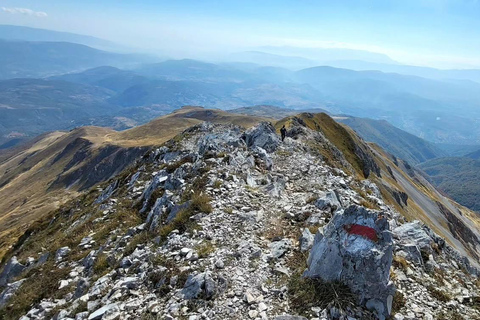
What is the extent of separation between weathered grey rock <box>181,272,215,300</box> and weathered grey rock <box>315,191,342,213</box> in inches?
337

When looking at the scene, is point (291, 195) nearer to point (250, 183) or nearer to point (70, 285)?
point (250, 183)

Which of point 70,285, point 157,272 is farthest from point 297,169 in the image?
point 70,285

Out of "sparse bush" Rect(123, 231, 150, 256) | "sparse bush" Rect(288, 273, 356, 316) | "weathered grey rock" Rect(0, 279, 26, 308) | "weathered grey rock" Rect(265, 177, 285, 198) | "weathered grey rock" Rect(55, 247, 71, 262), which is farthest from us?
"weathered grey rock" Rect(265, 177, 285, 198)

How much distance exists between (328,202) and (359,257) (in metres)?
6.88

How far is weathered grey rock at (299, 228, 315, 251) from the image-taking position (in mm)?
13141

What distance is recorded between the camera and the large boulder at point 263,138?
114 ft

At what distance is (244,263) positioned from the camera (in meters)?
12.3

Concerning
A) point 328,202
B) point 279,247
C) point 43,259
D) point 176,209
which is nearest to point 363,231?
point 279,247

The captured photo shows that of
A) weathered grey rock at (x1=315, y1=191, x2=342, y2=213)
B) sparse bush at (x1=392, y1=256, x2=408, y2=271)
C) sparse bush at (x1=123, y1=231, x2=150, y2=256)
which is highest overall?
weathered grey rock at (x1=315, y1=191, x2=342, y2=213)

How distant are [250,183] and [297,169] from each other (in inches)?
261

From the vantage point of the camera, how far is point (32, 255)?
78.4 ft

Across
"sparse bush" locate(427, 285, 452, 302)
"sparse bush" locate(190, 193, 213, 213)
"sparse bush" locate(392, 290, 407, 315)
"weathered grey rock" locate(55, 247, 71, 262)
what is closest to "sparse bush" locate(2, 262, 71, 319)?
"weathered grey rock" locate(55, 247, 71, 262)

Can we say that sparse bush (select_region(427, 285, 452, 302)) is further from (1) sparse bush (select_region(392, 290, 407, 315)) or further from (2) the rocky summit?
(1) sparse bush (select_region(392, 290, 407, 315))

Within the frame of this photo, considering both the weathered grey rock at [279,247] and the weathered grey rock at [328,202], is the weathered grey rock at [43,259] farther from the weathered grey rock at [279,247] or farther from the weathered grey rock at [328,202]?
the weathered grey rock at [328,202]
